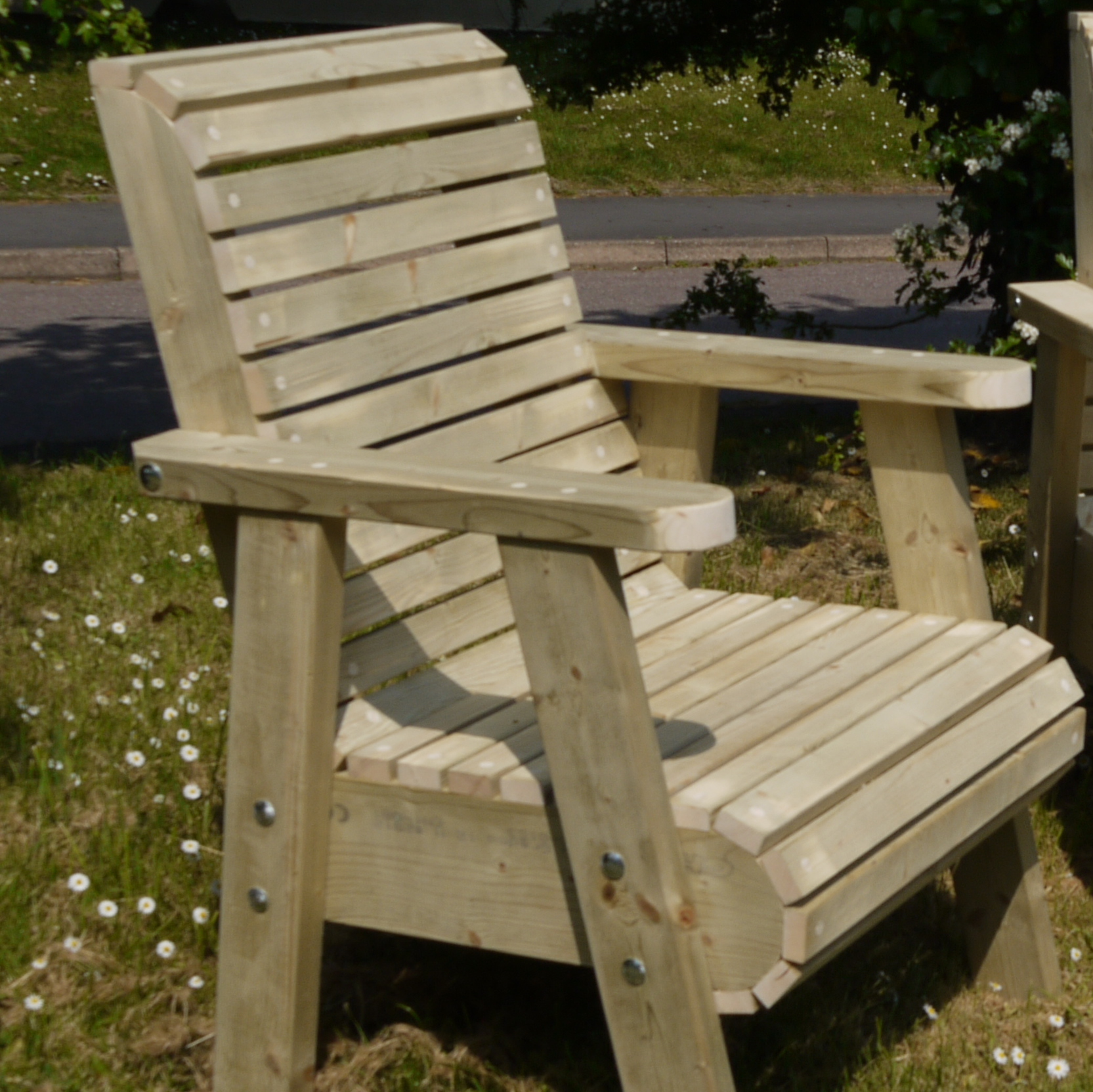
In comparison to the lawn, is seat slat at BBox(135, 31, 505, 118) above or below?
above

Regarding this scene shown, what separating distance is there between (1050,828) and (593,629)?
148 centimetres

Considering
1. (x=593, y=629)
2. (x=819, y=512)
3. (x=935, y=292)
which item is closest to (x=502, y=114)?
(x=593, y=629)

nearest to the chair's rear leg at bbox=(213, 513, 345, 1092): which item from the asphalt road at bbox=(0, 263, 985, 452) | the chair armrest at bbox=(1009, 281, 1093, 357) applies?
the chair armrest at bbox=(1009, 281, 1093, 357)

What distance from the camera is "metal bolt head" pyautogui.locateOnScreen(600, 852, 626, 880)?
5.69 ft

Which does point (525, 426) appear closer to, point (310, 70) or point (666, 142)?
point (310, 70)

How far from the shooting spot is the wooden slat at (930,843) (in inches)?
67.4

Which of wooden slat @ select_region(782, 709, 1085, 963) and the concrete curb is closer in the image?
wooden slat @ select_region(782, 709, 1085, 963)

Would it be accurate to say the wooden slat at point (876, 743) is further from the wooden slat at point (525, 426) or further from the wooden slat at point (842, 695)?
the wooden slat at point (525, 426)

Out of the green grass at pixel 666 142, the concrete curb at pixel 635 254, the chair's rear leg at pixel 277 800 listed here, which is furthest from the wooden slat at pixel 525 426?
the green grass at pixel 666 142

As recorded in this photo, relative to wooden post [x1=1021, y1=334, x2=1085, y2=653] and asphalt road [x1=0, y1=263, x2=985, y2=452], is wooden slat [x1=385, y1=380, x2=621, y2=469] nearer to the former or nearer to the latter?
wooden post [x1=1021, y1=334, x2=1085, y2=653]

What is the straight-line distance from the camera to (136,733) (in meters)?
2.97

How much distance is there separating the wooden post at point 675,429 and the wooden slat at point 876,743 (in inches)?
22.1

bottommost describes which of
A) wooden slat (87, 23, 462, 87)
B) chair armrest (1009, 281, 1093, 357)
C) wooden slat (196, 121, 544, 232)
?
chair armrest (1009, 281, 1093, 357)

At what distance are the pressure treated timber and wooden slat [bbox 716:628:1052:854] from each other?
0.05 metres
